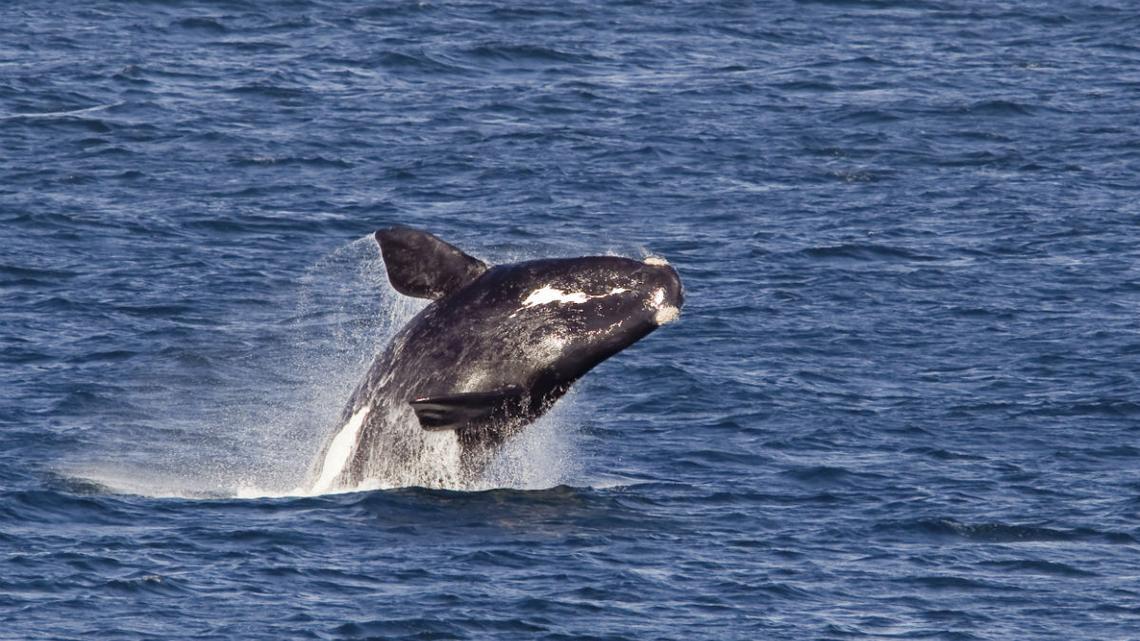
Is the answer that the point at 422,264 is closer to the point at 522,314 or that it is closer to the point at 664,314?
Result: the point at 522,314

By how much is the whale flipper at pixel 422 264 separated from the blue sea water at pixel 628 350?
359cm

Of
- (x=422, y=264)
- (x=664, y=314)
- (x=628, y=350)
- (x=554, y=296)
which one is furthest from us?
(x=628, y=350)

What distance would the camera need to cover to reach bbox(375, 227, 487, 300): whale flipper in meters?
29.0

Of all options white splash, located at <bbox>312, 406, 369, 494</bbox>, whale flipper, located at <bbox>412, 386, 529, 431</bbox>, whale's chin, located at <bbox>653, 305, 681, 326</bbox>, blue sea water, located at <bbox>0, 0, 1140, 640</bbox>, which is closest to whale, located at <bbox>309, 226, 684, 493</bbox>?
whale's chin, located at <bbox>653, 305, 681, 326</bbox>

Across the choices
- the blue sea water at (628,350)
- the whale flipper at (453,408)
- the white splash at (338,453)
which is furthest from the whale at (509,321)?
the blue sea water at (628,350)

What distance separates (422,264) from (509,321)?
137cm

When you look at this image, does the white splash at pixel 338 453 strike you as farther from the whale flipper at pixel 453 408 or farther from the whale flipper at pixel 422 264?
the whale flipper at pixel 453 408

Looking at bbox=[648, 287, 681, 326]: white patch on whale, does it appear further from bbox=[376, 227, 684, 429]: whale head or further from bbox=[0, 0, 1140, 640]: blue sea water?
bbox=[0, 0, 1140, 640]: blue sea water

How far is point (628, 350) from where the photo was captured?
45.1m

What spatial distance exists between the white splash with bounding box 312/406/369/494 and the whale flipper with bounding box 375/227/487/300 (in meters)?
2.45

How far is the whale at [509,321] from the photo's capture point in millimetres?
29031

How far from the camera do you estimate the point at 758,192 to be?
187 feet

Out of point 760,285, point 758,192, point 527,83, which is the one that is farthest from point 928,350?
point 527,83

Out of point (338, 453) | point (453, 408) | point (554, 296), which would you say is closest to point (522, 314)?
point (554, 296)
